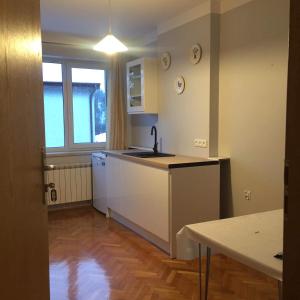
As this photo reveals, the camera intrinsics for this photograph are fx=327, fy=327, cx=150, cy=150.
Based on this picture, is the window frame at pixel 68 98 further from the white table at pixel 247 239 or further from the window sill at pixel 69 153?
the white table at pixel 247 239

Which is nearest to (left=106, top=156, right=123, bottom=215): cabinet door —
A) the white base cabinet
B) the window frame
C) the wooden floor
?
the white base cabinet

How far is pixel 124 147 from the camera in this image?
4.95 metres

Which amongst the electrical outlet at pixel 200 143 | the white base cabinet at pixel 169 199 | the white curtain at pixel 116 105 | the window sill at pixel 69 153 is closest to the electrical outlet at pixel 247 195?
the white base cabinet at pixel 169 199

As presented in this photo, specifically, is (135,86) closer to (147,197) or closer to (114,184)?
(114,184)

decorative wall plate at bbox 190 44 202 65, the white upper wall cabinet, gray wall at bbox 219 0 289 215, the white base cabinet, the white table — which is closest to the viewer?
the white table

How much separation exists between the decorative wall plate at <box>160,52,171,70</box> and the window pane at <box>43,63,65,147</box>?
167 cm

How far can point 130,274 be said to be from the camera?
109 inches

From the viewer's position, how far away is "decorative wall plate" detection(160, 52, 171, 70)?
3.90 m

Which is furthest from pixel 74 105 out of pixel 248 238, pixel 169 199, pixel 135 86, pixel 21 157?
pixel 21 157

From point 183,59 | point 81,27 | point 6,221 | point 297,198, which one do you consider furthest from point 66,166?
point 297,198

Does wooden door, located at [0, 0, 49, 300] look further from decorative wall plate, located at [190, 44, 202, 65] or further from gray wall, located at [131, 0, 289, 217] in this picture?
decorative wall plate, located at [190, 44, 202, 65]

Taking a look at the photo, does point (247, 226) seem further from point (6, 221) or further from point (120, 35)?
point (120, 35)

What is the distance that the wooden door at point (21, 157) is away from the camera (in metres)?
0.80

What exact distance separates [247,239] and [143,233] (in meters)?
2.15
